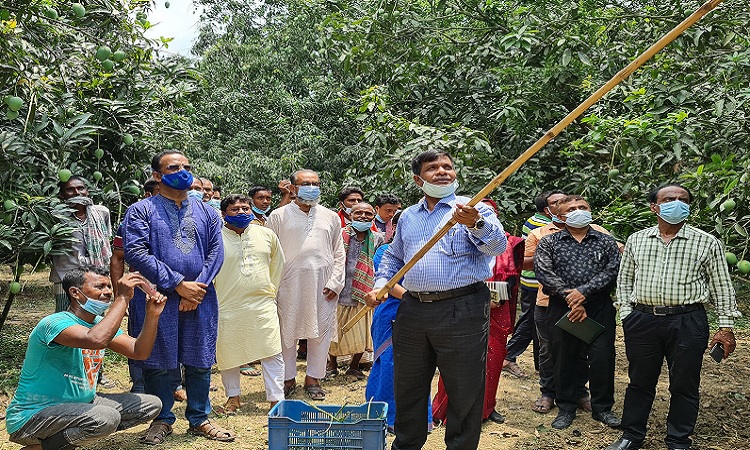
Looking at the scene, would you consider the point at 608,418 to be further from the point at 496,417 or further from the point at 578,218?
the point at 578,218

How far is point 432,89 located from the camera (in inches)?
387

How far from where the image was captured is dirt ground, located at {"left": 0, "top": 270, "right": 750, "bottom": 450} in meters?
5.34

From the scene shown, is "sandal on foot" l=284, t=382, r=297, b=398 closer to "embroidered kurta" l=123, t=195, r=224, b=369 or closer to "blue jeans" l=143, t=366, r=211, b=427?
"blue jeans" l=143, t=366, r=211, b=427

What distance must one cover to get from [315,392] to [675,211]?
3.24 metres

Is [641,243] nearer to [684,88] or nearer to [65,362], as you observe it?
[684,88]

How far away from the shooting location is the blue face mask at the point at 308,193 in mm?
6504

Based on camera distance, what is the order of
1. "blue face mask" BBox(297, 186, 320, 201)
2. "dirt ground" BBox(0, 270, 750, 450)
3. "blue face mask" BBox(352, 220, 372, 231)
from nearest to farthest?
"dirt ground" BBox(0, 270, 750, 450) < "blue face mask" BBox(297, 186, 320, 201) < "blue face mask" BBox(352, 220, 372, 231)

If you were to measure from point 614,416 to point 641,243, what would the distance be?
147 cm

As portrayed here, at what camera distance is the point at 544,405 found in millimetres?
6262

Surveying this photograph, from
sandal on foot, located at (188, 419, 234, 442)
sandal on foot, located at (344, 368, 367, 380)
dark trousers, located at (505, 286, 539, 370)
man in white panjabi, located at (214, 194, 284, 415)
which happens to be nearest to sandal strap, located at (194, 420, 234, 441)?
sandal on foot, located at (188, 419, 234, 442)

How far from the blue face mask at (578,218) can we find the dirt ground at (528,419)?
151 cm

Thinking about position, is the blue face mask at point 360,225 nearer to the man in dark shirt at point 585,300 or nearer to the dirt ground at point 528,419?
the dirt ground at point 528,419

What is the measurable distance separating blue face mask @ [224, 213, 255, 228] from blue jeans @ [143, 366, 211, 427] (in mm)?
1176

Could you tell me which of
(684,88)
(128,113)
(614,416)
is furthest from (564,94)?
(128,113)
